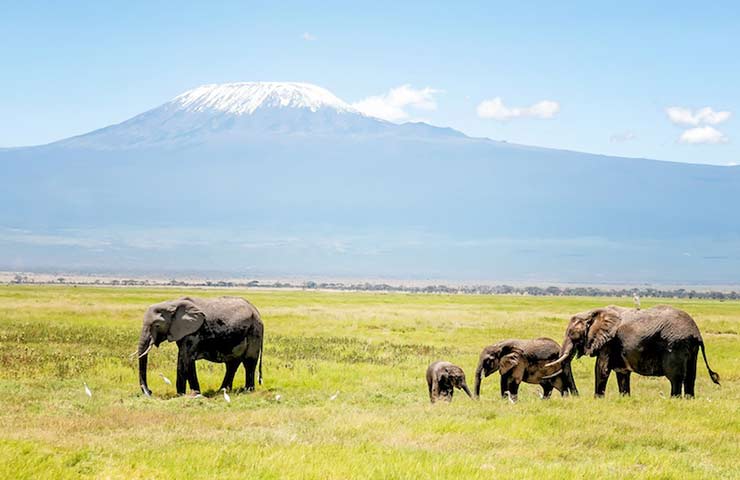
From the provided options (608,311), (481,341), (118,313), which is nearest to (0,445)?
(608,311)

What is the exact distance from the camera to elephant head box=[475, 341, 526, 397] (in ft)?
76.8

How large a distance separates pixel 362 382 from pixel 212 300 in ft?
18.1

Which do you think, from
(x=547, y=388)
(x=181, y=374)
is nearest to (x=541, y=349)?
(x=547, y=388)

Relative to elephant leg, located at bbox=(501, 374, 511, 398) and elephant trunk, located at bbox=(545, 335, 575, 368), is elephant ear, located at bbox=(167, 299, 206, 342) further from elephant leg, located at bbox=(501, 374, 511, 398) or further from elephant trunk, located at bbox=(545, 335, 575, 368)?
elephant trunk, located at bbox=(545, 335, 575, 368)

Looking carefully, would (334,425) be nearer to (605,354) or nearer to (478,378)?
(478,378)

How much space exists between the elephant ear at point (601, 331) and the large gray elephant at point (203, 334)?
962cm

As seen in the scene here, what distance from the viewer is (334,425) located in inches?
713

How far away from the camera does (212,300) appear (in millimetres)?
26203

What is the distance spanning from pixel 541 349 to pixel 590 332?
138cm

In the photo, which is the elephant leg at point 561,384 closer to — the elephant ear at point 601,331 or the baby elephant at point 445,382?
the elephant ear at point 601,331

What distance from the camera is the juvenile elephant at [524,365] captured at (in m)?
23.4

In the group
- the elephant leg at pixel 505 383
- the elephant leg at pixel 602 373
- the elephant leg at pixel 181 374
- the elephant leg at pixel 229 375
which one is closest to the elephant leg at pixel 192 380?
the elephant leg at pixel 181 374

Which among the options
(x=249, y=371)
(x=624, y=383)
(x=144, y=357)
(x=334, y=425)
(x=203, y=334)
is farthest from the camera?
(x=249, y=371)

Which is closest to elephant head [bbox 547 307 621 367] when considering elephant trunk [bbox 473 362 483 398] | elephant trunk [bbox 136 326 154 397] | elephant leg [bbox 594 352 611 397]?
elephant leg [bbox 594 352 611 397]
